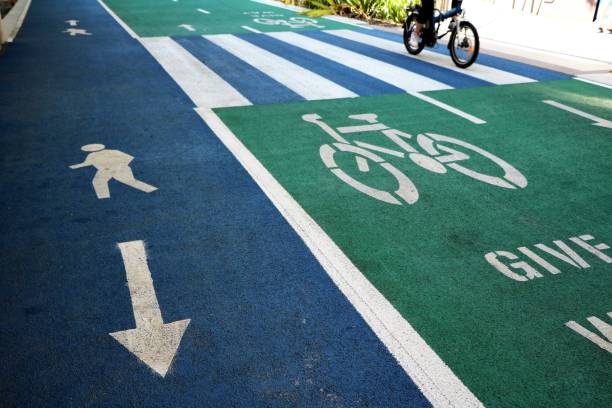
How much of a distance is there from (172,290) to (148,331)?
42 centimetres

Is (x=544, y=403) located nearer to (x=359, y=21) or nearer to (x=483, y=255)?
(x=483, y=255)

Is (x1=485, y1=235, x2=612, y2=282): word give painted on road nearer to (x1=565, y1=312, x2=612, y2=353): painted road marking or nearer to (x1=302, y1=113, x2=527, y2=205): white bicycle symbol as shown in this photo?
(x1=565, y1=312, x2=612, y2=353): painted road marking

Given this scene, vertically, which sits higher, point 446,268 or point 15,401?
point 446,268

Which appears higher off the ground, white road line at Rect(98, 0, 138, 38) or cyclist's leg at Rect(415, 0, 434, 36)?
cyclist's leg at Rect(415, 0, 434, 36)

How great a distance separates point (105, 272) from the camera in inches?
153

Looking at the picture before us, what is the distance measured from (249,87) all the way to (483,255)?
18.6ft

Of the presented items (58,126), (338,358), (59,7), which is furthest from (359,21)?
(338,358)

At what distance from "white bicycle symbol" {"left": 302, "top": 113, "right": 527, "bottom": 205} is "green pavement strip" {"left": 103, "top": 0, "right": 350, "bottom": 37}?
28.8ft

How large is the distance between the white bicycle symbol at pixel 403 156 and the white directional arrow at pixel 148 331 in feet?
7.25

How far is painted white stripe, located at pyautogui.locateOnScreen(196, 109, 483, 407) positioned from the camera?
9.46 feet

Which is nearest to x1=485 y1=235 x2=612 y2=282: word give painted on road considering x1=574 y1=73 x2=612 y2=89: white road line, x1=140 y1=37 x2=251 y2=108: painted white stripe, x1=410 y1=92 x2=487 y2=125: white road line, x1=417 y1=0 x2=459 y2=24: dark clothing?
x1=410 y1=92 x2=487 y2=125: white road line

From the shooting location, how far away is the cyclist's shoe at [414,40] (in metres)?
11.3

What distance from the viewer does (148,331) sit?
131 inches

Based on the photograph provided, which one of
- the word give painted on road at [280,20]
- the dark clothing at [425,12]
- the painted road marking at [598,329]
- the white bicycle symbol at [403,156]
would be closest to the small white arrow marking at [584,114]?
the white bicycle symbol at [403,156]
